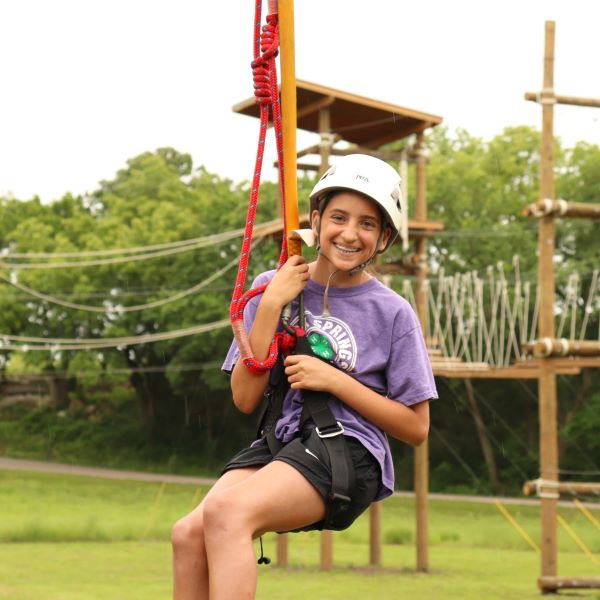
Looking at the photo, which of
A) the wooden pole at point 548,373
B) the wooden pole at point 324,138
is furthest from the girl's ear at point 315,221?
the wooden pole at point 324,138

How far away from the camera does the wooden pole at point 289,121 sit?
10.8 ft

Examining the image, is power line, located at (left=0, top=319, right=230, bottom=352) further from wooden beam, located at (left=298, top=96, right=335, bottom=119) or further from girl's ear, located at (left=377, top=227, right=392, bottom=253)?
girl's ear, located at (left=377, top=227, right=392, bottom=253)

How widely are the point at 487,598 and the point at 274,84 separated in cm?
960

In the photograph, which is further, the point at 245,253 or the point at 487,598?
the point at 487,598

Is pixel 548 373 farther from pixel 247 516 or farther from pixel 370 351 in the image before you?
pixel 247 516

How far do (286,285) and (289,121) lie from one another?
19.0 inches

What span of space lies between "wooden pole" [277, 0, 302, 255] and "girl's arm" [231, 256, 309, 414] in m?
0.10

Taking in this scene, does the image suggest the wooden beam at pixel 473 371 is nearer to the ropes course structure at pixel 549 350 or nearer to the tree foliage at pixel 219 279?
the ropes course structure at pixel 549 350

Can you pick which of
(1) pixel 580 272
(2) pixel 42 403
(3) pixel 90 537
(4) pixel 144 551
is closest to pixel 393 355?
(4) pixel 144 551

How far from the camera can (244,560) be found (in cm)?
288

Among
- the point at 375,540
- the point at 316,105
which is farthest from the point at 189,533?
the point at 375,540

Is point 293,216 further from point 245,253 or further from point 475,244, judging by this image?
point 475,244

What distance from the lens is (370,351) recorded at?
10.9 ft

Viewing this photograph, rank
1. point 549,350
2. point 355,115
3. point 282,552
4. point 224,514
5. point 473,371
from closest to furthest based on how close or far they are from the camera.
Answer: point 224,514, point 549,350, point 473,371, point 355,115, point 282,552
